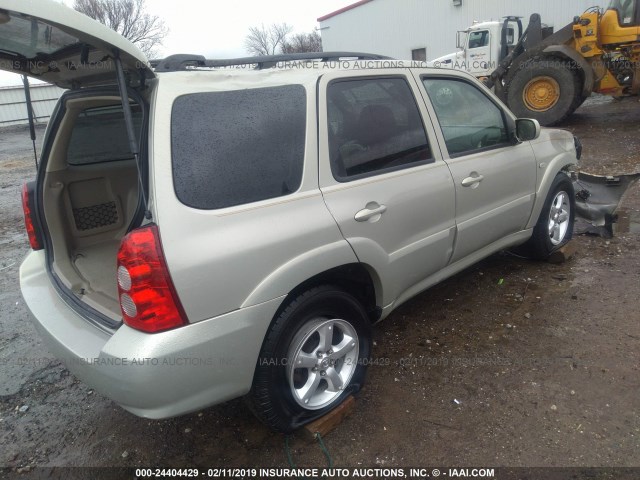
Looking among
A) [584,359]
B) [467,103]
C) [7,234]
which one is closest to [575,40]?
[467,103]

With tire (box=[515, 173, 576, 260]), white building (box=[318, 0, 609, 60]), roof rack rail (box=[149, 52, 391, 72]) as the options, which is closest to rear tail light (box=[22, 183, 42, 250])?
roof rack rail (box=[149, 52, 391, 72])

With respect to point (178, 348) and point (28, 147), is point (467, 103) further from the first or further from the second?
point (28, 147)

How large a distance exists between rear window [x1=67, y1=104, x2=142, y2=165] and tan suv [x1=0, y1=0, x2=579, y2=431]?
1cm

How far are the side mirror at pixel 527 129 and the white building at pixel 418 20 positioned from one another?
66.5 ft

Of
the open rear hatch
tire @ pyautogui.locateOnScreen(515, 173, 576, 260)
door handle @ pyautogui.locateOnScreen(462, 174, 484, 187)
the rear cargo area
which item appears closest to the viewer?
the open rear hatch

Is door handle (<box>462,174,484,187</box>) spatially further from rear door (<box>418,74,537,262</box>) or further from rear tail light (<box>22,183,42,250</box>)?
rear tail light (<box>22,183,42,250</box>)

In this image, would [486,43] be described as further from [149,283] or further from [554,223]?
[149,283]

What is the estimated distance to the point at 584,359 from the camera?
2840 millimetres

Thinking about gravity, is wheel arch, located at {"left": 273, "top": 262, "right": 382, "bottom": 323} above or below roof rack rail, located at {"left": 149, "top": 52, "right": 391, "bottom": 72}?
below

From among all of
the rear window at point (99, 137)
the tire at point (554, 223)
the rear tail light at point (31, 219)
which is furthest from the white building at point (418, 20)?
the rear tail light at point (31, 219)

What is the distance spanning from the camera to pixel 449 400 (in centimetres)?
260

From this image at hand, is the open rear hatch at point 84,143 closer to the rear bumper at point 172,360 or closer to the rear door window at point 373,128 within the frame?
the rear bumper at point 172,360

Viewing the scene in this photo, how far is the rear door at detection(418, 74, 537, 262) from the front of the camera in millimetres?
3020

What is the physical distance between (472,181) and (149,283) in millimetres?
2134
